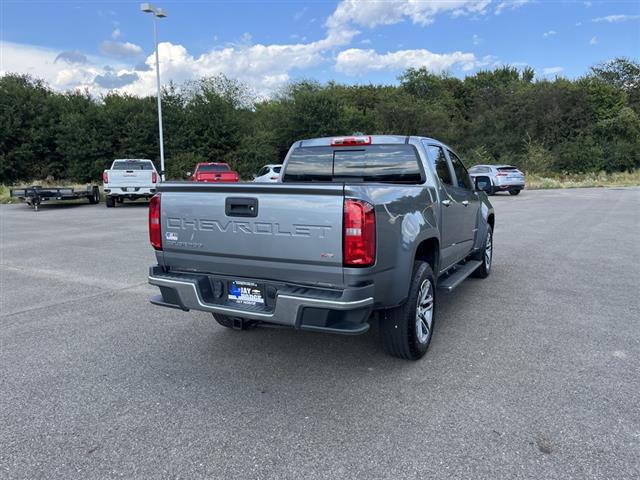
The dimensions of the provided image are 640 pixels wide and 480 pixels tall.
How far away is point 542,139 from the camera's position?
4566 centimetres

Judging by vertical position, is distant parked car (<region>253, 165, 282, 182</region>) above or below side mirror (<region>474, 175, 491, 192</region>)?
above

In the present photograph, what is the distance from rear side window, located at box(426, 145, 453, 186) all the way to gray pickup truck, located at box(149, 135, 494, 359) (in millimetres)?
233

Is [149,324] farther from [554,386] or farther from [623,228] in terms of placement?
[623,228]

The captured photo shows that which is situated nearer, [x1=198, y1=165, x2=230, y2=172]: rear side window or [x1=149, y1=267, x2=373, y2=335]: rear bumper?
[x1=149, y1=267, x2=373, y2=335]: rear bumper

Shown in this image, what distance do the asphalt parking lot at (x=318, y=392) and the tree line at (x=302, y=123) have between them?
2768 cm

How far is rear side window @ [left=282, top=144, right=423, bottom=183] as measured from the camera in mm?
4871

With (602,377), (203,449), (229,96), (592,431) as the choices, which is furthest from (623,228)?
(229,96)

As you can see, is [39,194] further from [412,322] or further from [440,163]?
[412,322]

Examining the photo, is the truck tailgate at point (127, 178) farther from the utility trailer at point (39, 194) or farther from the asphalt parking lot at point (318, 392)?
the asphalt parking lot at point (318, 392)

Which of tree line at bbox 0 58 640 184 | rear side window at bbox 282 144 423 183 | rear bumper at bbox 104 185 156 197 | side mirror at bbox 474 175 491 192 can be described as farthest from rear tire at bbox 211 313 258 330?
tree line at bbox 0 58 640 184

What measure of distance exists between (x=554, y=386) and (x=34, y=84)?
38.5 m

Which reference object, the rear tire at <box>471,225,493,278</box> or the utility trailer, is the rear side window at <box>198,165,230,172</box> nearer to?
the utility trailer

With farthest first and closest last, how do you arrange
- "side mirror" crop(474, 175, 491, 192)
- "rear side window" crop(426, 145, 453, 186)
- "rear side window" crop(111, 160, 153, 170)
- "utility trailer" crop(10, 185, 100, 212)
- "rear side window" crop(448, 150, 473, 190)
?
"rear side window" crop(111, 160, 153, 170)
"utility trailer" crop(10, 185, 100, 212)
"side mirror" crop(474, 175, 491, 192)
"rear side window" crop(448, 150, 473, 190)
"rear side window" crop(426, 145, 453, 186)

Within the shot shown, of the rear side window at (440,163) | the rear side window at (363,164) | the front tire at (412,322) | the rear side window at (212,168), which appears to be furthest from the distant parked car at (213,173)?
the front tire at (412,322)
